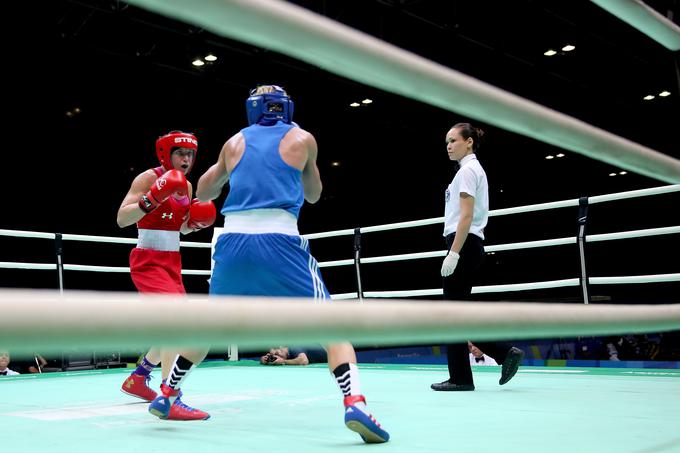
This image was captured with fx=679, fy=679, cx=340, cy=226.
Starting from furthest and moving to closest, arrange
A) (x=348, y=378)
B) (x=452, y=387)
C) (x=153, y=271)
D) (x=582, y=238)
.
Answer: (x=582, y=238)
(x=452, y=387)
(x=153, y=271)
(x=348, y=378)

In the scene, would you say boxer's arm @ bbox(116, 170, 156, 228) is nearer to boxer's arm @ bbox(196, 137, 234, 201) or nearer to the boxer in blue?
boxer's arm @ bbox(196, 137, 234, 201)

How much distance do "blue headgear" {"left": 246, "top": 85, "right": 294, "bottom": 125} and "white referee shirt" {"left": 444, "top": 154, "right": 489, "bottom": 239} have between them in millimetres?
1080

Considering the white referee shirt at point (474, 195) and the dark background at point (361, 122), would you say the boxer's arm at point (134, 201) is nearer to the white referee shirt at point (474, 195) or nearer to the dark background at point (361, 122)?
the white referee shirt at point (474, 195)

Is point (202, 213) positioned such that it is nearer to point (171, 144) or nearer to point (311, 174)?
Answer: point (171, 144)

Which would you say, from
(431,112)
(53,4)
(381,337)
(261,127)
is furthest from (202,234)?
(381,337)

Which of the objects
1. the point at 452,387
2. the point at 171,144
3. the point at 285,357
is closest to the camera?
the point at 171,144

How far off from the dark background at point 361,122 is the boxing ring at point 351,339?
4165mm

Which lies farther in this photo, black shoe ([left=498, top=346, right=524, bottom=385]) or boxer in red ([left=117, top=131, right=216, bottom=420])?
black shoe ([left=498, top=346, right=524, bottom=385])

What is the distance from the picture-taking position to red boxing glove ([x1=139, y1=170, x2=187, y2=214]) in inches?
102

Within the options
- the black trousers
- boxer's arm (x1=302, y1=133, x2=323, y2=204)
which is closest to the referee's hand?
the black trousers

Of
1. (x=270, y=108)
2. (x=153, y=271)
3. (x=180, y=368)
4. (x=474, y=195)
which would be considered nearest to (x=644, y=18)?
(x=270, y=108)

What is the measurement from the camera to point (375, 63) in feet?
2.00

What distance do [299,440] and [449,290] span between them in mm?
1308

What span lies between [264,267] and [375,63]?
4.46 feet
